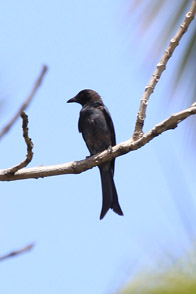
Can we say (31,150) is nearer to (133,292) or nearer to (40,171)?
(40,171)

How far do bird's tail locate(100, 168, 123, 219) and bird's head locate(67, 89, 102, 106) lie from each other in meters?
1.06

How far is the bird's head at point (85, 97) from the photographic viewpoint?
5.16 metres

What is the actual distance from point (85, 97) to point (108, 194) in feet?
4.85

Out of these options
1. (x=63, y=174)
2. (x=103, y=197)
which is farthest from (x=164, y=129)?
(x=103, y=197)

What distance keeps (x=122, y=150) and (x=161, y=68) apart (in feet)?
1.87

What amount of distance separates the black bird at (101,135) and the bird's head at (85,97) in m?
0.14

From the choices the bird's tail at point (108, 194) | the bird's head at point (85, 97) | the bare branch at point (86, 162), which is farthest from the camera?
the bird's head at point (85, 97)

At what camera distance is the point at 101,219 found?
3.78 metres

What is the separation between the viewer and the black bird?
4.23 m

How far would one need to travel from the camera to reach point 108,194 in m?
4.19

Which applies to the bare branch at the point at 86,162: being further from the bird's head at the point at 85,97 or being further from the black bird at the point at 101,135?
the bird's head at the point at 85,97

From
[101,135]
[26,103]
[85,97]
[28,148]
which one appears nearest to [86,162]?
[28,148]

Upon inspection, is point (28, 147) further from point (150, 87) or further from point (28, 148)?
point (150, 87)

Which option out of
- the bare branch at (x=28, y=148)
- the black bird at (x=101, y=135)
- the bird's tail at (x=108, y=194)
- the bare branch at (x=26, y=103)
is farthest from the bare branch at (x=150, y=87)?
the black bird at (x=101, y=135)
